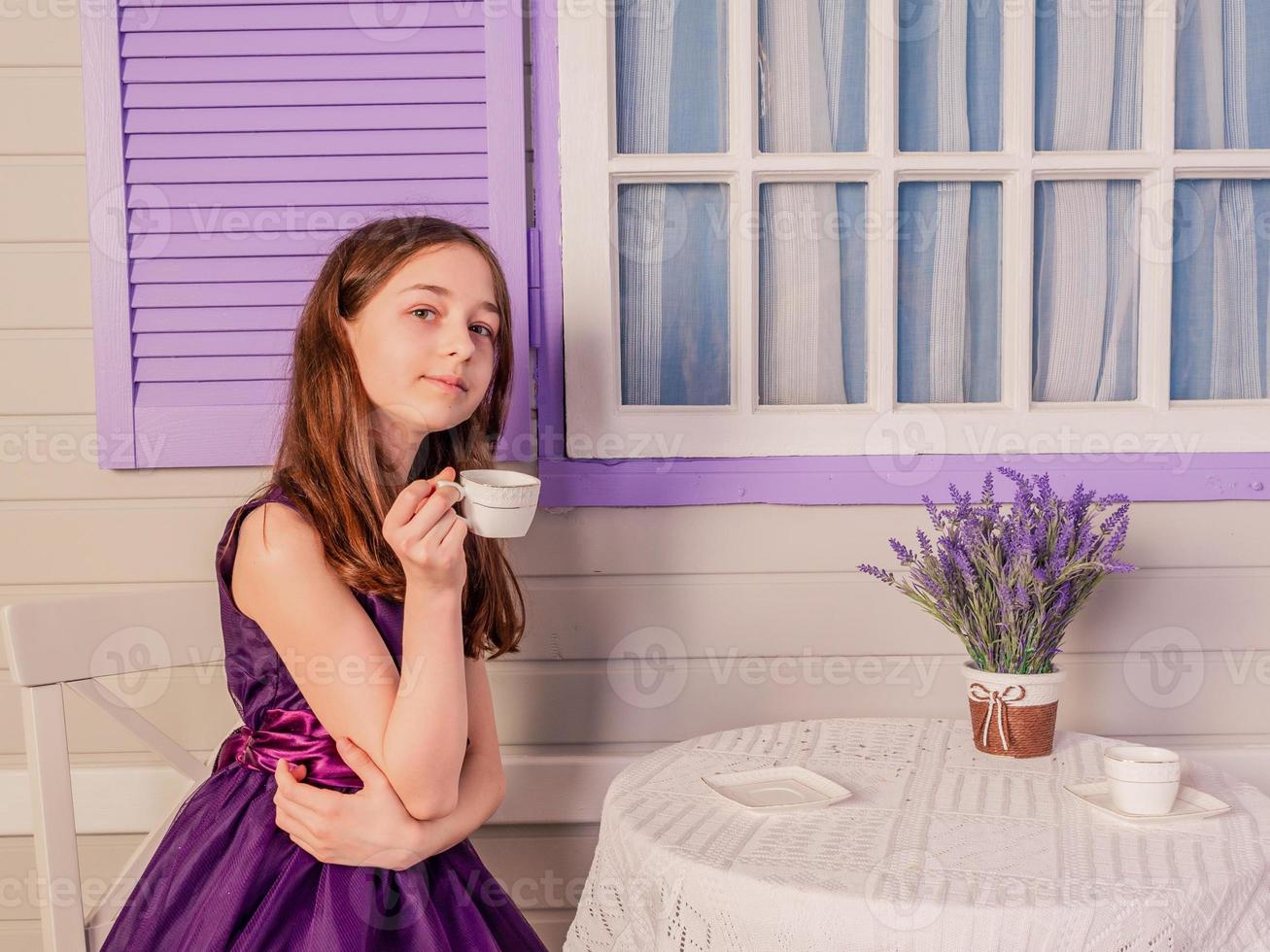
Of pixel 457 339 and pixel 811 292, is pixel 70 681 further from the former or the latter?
pixel 811 292

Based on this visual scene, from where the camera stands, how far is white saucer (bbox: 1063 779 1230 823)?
1293 mm

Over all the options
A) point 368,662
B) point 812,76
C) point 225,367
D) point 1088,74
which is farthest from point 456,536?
point 1088,74

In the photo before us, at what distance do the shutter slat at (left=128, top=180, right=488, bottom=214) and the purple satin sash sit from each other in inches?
35.9

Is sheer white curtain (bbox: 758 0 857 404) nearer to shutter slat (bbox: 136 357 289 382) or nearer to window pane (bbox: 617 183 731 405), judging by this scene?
window pane (bbox: 617 183 731 405)

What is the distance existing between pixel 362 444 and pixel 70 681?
1.83 ft

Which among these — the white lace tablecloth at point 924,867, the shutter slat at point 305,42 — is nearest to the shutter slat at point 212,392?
the shutter slat at point 305,42

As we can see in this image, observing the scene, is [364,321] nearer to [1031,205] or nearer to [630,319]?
[630,319]

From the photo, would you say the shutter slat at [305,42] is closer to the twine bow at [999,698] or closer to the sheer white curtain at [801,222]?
the sheer white curtain at [801,222]

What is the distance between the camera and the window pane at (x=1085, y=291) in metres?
2.00

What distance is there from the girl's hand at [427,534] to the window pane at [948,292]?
1.00m

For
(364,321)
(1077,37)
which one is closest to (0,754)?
(364,321)

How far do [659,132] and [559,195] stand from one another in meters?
0.23

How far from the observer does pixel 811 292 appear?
200 cm

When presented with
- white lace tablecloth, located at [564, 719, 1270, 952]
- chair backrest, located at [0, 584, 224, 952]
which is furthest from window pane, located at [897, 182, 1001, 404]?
chair backrest, located at [0, 584, 224, 952]
